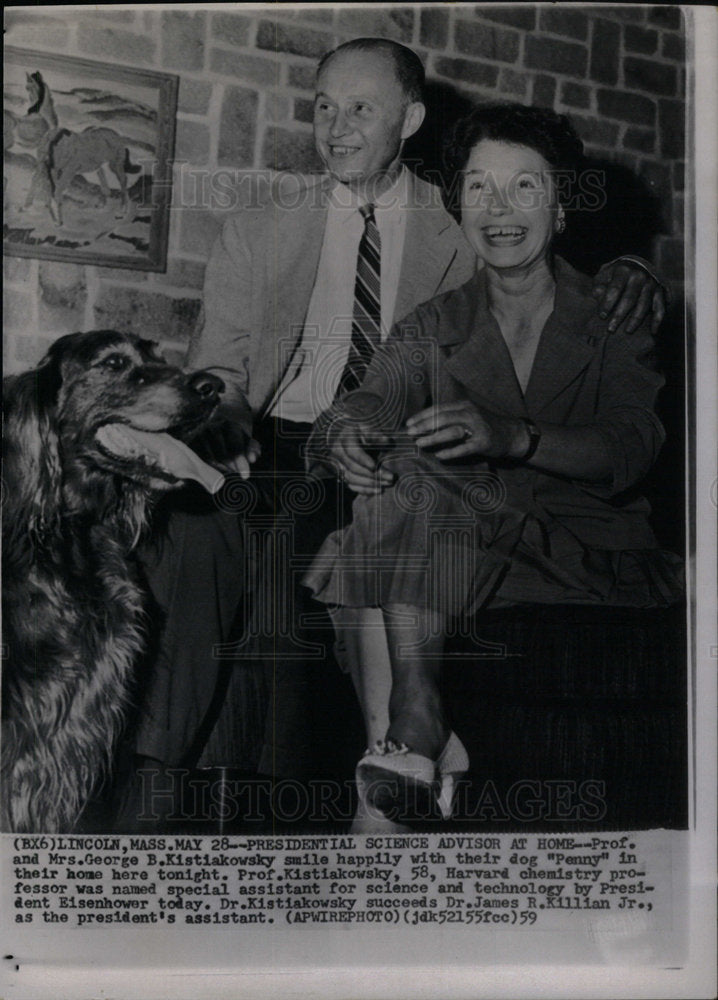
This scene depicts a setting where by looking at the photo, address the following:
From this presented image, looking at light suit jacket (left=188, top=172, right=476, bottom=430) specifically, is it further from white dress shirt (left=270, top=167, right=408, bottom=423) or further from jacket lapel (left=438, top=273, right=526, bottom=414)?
jacket lapel (left=438, top=273, right=526, bottom=414)

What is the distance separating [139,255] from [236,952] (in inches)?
100

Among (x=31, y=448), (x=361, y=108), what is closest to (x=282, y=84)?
(x=361, y=108)

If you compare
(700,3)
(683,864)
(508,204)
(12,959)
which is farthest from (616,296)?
(12,959)

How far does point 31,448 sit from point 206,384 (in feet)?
2.23

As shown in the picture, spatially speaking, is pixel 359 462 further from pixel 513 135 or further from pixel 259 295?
pixel 513 135

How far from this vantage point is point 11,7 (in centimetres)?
411

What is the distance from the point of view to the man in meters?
3.99

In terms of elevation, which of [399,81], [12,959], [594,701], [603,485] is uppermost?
[399,81]

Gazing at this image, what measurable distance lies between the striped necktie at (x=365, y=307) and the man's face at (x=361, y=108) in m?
0.24

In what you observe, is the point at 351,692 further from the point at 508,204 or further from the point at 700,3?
the point at 700,3
